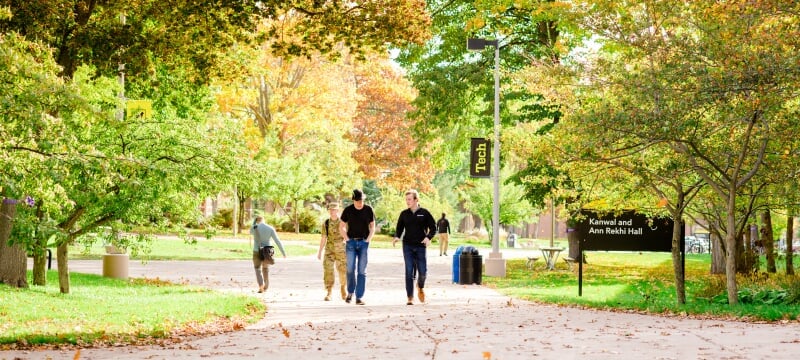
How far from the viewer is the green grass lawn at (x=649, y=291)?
15.2 meters

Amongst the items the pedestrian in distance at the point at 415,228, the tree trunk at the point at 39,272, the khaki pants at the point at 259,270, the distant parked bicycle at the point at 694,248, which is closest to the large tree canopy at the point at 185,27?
the pedestrian in distance at the point at 415,228

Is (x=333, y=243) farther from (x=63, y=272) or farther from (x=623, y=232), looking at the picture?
(x=623, y=232)

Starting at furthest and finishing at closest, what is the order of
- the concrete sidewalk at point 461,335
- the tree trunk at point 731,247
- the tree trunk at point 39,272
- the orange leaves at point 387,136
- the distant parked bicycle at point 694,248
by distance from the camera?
the orange leaves at point 387,136, the distant parked bicycle at point 694,248, the tree trunk at point 39,272, the tree trunk at point 731,247, the concrete sidewalk at point 461,335

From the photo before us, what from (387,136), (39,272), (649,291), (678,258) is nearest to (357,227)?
(678,258)

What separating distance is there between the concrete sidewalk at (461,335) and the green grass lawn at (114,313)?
0.59 meters

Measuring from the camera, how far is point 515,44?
34250 millimetres

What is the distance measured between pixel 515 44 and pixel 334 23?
1726cm

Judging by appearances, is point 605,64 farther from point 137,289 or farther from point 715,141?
point 137,289

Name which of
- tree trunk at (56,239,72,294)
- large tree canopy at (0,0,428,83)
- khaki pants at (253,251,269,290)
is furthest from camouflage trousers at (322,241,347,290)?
tree trunk at (56,239,72,294)

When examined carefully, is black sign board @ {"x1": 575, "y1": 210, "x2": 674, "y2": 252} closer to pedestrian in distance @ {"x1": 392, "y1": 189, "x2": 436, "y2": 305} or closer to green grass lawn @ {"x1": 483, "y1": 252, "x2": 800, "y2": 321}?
green grass lawn @ {"x1": 483, "y1": 252, "x2": 800, "y2": 321}

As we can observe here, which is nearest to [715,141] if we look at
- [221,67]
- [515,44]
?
[221,67]

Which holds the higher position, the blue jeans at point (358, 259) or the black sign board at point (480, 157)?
the black sign board at point (480, 157)

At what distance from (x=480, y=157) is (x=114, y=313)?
15.5 metres

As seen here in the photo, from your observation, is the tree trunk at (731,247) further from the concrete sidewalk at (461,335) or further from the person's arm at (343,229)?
the person's arm at (343,229)
